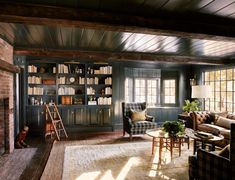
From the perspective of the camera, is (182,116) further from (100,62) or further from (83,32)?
(83,32)

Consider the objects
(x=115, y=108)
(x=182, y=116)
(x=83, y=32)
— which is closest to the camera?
(x=83, y=32)

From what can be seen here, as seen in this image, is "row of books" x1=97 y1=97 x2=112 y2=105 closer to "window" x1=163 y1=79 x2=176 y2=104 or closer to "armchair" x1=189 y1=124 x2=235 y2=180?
"window" x1=163 y1=79 x2=176 y2=104

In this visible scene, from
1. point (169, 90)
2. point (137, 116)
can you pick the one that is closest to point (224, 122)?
point (137, 116)

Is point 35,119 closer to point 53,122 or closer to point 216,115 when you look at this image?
point 53,122

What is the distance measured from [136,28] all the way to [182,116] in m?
4.52

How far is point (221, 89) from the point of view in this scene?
6.57 meters

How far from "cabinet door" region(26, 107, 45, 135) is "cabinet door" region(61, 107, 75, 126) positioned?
63cm

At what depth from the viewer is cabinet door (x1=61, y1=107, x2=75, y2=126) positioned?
6296mm

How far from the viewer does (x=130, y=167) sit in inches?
138

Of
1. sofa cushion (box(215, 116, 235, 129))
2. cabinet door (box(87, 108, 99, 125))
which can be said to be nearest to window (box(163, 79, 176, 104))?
sofa cushion (box(215, 116, 235, 129))

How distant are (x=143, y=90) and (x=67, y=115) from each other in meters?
2.95

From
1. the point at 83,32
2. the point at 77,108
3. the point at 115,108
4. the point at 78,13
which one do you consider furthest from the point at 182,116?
the point at 78,13

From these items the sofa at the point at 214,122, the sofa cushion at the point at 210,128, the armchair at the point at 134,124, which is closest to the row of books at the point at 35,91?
the armchair at the point at 134,124

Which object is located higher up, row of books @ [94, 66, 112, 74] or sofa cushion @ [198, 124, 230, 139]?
row of books @ [94, 66, 112, 74]
